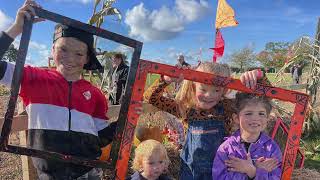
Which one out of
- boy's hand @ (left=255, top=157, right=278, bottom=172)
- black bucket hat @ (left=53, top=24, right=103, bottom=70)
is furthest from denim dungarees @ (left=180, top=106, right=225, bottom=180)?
black bucket hat @ (left=53, top=24, right=103, bottom=70)

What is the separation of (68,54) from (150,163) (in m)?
1.22

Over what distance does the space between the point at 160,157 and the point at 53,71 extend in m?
1.22

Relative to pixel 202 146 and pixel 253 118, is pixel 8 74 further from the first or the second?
pixel 253 118

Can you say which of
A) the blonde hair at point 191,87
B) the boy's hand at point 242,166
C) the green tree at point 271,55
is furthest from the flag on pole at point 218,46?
the green tree at point 271,55

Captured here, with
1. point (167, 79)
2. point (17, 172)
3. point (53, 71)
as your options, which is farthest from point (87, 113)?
point (17, 172)

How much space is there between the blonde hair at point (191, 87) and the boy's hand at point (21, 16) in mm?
1429

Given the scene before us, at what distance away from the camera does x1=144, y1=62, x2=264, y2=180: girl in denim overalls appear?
11.5ft

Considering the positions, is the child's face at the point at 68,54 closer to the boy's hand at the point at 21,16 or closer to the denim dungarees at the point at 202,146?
the boy's hand at the point at 21,16

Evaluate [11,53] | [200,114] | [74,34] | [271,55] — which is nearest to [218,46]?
[200,114]

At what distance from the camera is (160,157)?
3.64 metres

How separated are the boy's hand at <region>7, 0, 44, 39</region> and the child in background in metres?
1.49

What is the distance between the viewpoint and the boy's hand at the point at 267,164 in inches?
125

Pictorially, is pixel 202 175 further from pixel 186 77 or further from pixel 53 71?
pixel 53 71

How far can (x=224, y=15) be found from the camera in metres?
4.85
